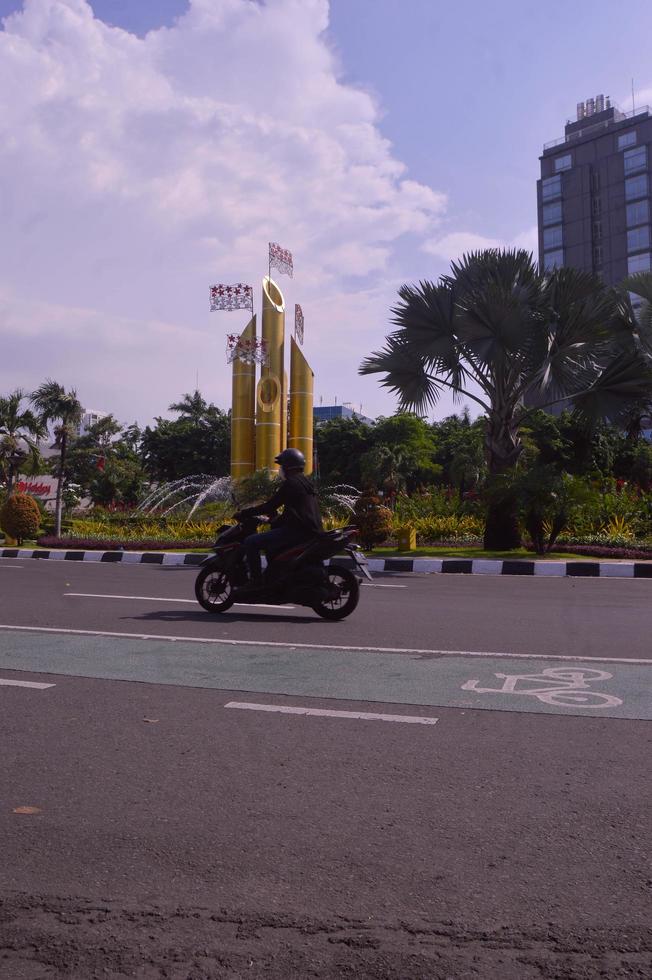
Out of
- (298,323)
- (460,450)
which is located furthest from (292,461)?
(460,450)

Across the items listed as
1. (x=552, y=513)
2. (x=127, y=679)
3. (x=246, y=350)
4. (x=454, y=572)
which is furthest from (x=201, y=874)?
(x=246, y=350)

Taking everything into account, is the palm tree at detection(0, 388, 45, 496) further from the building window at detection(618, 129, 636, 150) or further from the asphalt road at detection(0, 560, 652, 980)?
the building window at detection(618, 129, 636, 150)

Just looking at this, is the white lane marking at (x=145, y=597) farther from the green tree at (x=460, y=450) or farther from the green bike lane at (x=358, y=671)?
the green tree at (x=460, y=450)

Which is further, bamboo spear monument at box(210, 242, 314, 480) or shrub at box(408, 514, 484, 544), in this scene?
bamboo spear monument at box(210, 242, 314, 480)

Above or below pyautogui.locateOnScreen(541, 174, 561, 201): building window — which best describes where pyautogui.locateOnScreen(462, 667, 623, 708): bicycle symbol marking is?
below

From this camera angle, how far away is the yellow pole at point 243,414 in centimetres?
3678

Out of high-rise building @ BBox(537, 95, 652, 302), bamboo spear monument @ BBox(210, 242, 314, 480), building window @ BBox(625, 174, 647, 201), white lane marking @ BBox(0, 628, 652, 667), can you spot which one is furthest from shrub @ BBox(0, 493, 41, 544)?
building window @ BBox(625, 174, 647, 201)

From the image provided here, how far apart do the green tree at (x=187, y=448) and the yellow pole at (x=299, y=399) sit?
19246 mm

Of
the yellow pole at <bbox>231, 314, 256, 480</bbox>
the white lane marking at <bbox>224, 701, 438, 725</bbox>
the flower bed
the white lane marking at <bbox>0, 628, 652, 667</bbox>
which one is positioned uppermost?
the yellow pole at <bbox>231, 314, 256, 480</bbox>

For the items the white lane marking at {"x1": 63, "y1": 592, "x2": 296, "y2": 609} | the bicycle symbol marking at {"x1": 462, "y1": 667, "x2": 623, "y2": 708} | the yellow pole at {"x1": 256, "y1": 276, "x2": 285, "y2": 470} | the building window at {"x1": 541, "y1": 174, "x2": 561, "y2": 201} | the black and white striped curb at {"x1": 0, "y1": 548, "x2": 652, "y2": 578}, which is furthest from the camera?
the building window at {"x1": 541, "y1": 174, "x2": 561, "y2": 201}

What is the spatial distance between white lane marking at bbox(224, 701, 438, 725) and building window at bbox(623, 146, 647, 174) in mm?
96963

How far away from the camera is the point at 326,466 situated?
5816 centimetres

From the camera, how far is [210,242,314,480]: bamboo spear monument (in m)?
36.2

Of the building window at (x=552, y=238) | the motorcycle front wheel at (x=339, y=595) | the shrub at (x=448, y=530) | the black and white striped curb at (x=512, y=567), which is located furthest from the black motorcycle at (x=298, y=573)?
the building window at (x=552, y=238)
